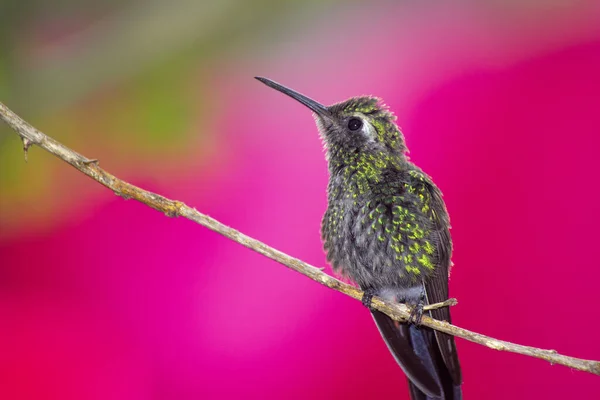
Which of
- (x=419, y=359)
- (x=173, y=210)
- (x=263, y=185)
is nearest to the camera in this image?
(x=173, y=210)

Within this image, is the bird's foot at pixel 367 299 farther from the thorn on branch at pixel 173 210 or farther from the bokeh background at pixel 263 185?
the bokeh background at pixel 263 185

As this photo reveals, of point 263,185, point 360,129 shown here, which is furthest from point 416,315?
point 263,185

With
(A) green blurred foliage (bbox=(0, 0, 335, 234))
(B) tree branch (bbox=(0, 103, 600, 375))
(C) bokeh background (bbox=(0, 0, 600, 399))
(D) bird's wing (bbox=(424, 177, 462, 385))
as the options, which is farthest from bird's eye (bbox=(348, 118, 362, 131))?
(A) green blurred foliage (bbox=(0, 0, 335, 234))

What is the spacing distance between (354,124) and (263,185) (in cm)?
86

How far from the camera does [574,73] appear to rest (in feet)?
7.17

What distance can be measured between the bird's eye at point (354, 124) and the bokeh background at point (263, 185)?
759mm

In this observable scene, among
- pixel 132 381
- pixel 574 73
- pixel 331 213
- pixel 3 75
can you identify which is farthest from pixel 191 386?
pixel 574 73

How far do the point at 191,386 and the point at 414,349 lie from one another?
38.7 inches

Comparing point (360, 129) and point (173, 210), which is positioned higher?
point (360, 129)

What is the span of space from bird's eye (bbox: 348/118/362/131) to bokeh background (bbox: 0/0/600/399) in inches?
29.9

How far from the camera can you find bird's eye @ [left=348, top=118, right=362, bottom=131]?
148cm

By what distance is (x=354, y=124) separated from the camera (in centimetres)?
148

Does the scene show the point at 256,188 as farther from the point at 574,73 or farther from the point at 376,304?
the point at 574,73

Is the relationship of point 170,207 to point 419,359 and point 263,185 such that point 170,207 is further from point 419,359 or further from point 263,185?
point 263,185
